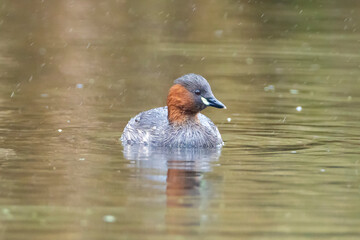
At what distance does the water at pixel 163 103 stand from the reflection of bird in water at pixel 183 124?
37 centimetres

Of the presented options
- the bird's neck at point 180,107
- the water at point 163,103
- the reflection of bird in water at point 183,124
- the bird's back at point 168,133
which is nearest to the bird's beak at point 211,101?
the reflection of bird in water at point 183,124

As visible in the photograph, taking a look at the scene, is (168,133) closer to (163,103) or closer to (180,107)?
(180,107)

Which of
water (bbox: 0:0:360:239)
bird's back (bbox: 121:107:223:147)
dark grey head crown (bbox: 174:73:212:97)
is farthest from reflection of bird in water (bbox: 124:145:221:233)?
dark grey head crown (bbox: 174:73:212:97)

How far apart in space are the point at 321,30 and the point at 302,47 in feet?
8.16

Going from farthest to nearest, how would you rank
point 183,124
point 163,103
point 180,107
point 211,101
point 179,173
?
point 163,103 → point 180,107 → point 183,124 → point 211,101 → point 179,173

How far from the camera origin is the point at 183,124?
545 inches

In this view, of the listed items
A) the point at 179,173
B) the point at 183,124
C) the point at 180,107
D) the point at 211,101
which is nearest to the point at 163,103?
the point at 180,107

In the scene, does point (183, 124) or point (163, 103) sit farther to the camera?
point (163, 103)

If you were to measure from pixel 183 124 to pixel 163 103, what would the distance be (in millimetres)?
3139

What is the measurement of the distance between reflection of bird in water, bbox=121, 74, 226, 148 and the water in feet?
1.21

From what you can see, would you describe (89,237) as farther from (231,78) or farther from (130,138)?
(231,78)

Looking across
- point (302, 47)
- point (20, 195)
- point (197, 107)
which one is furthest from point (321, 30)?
point (20, 195)

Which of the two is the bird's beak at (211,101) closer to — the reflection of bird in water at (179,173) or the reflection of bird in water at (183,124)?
the reflection of bird in water at (183,124)

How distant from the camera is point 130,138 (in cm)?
1384
